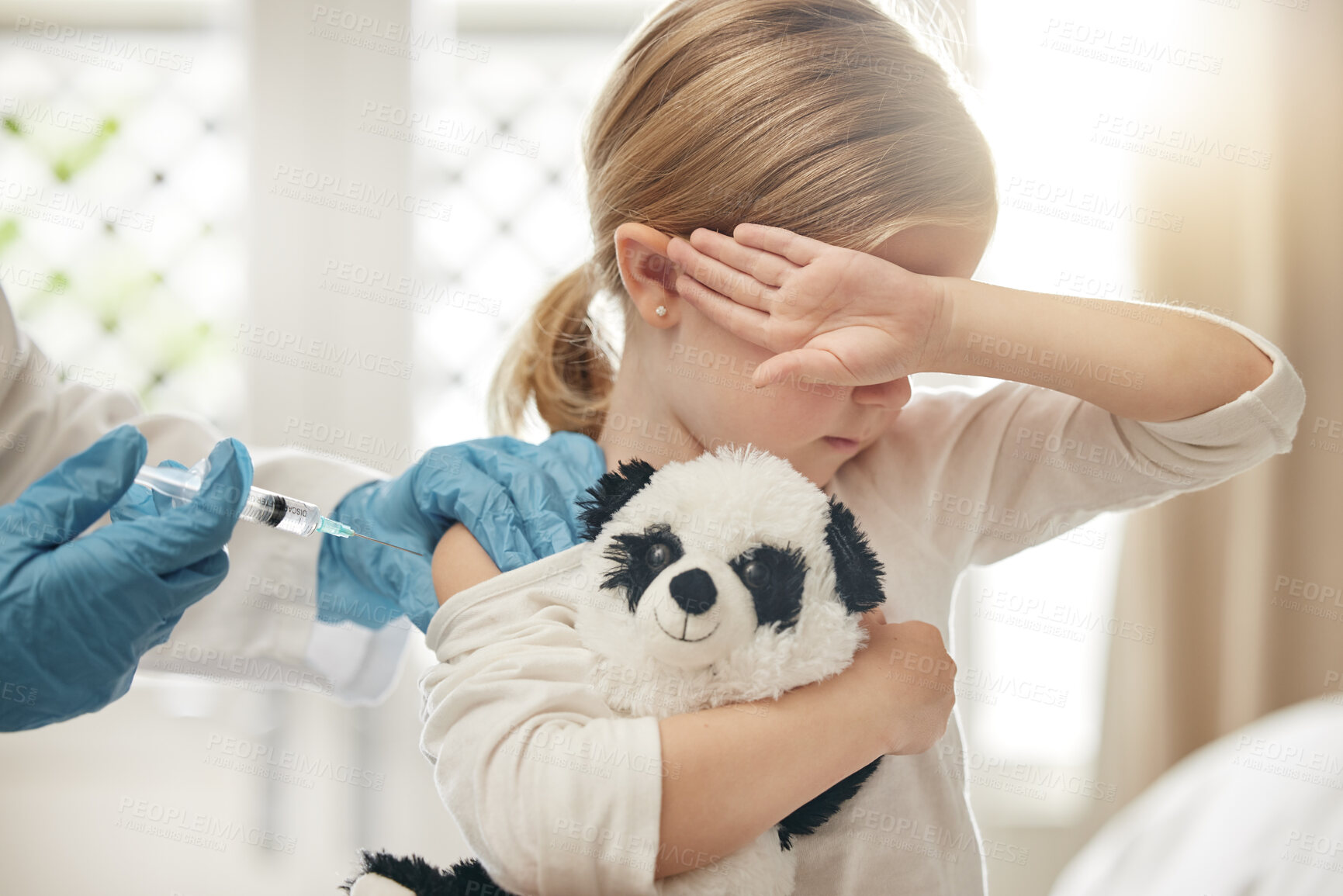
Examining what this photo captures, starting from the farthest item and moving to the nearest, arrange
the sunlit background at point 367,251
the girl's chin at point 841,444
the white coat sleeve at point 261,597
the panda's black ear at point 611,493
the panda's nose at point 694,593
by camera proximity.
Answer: the sunlit background at point 367,251
the white coat sleeve at point 261,597
the girl's chin at point 841,444
the panda's black ear at point 611,493
the panda's nose at point 694,593

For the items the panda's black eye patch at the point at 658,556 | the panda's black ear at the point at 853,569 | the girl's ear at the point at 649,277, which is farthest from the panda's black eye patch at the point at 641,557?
the girl's ear at the point at 649,277

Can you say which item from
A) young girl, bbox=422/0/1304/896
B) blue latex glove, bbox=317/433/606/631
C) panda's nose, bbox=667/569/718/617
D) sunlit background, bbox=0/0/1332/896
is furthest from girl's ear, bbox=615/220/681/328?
sunlit background, bbox=0/0/1332/896

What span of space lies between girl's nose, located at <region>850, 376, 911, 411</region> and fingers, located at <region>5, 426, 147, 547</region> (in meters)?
0.65

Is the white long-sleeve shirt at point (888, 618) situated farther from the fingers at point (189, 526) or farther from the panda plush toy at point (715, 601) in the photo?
the fingers at point (189, 526)

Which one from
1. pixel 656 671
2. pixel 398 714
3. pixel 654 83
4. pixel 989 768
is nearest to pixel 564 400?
pixel 654 83

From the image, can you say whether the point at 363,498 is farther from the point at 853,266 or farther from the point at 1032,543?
the point at 1032,543

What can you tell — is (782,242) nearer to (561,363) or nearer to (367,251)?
(561,363)

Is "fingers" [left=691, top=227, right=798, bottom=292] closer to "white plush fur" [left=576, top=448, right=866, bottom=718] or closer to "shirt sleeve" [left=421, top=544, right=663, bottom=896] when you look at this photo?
"white plush fur" [left=576, top=448, right=866, bottom=718]

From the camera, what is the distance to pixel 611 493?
593mm

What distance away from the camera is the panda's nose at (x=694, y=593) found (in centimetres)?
48

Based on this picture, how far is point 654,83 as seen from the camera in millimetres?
809

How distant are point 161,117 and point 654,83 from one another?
5.20ft

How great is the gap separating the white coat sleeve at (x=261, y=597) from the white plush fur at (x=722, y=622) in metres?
0.59

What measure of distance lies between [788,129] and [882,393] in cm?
26
